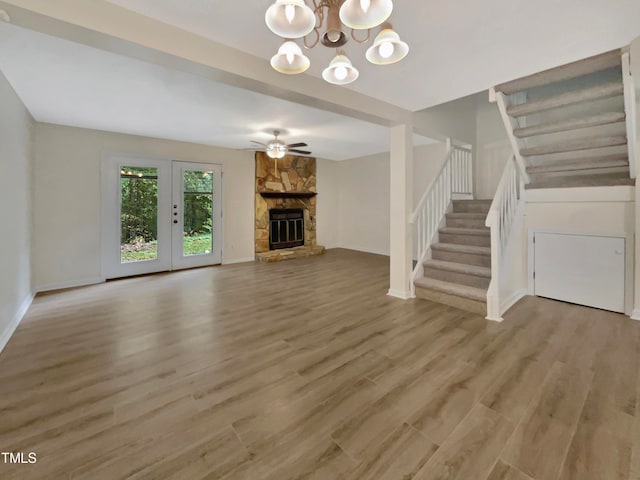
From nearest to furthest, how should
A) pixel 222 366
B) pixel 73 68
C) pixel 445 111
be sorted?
1. pixel 222 366
2. pixel 73 68
3. pixel 445 111

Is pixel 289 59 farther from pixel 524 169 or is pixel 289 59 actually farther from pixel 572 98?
pixel 524 169

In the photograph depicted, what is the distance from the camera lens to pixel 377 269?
18.1 feet

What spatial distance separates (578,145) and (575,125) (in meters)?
0.33

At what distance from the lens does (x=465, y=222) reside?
4262 mm

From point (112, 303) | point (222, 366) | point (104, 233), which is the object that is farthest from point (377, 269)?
point (104, 233)

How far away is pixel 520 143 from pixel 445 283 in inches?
77.0

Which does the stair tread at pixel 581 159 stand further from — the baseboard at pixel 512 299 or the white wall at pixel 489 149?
the baseboard at pixel 512 299

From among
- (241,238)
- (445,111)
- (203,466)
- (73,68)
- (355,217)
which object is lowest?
(203,466)

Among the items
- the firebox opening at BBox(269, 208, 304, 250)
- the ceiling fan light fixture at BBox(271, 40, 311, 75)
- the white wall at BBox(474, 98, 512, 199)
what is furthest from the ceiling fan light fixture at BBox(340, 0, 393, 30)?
the firebox opening at BBox(269, 208, 304, 250)

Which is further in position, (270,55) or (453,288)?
(453,288)

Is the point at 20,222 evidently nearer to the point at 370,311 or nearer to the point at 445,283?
the point at 370,311

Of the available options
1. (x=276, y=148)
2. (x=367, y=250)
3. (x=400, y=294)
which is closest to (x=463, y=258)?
(x=400, y=294)

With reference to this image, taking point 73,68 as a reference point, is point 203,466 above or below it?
below

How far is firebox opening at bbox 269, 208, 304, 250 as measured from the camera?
22.7 ft
